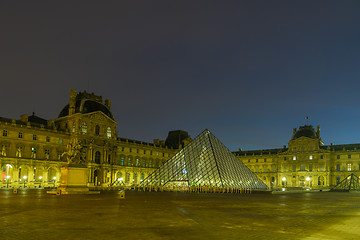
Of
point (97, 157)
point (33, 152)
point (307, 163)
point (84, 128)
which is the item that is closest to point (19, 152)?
point (33, 152)

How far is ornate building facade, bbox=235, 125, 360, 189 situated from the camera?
257 feet

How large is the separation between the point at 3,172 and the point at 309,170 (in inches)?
2469

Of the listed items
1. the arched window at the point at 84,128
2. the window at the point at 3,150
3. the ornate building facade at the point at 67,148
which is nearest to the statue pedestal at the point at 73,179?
the ornate building facade at the point at 67,148

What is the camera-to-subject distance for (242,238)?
27.2ft

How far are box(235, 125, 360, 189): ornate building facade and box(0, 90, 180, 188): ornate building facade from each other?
30.6 meters

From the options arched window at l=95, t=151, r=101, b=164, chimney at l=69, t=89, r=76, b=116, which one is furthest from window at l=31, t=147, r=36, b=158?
arched window at l=95, t=151, r=101, b=164

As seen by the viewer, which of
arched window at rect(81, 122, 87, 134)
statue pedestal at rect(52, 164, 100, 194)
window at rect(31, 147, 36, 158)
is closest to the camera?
statue pedestal at rect(52, 164, 100, 194)

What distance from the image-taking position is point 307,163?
83312 mm

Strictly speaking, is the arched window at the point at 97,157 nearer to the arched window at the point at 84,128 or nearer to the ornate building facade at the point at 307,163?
the arched window at the point at 84,128

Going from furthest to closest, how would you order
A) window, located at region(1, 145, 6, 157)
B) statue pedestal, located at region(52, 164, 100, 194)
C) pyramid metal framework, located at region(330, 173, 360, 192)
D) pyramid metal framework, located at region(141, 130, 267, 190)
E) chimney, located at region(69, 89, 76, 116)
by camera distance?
chimney, located at region(69, 89, 76, 116) → pyramid metal framework, located at region(330, 173, 360, 192) → window, located at region(1, 145, 6, 157) → pyramid metal framework, located at region(141, 130, 267, 190) → statue pedestal, located at region(52, 164, 100, 194)

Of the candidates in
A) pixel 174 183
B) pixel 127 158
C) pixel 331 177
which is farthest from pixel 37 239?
pixel 331 177

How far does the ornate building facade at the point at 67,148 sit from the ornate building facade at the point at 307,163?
3061cm

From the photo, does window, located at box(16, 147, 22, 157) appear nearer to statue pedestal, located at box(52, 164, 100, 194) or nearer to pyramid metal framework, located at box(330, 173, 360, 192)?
statue pedestal, located at box(52, 164, 100, 194)

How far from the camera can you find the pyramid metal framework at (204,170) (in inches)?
1607
